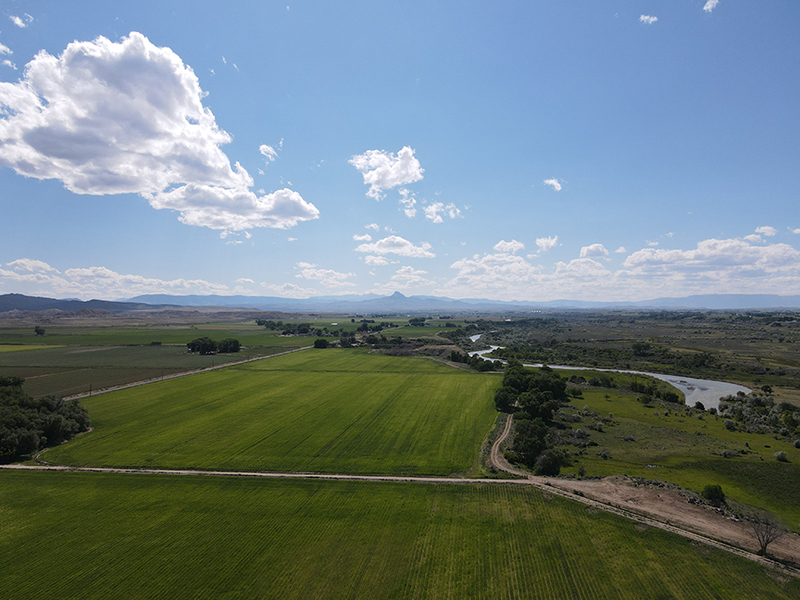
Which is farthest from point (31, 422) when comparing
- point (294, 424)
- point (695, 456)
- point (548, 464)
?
point (695, 456)

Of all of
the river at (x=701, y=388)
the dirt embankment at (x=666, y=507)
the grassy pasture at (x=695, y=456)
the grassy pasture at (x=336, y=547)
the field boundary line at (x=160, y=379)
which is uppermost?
the field boundary line at (x=160, y=379)

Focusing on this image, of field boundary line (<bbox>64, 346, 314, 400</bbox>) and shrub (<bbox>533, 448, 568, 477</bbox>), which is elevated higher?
field boundary line (<bbox>64, 346, 314, 400</bbox>)

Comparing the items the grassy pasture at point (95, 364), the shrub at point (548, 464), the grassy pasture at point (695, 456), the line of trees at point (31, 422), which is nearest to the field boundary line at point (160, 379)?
the grassy pasture at point (95, 364)

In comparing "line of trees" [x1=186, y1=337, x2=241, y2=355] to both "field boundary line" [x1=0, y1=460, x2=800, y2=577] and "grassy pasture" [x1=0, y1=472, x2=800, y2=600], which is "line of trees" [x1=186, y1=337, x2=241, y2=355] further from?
"grassy pasture" [x1=0, y1=472, x2=800, y2=600]

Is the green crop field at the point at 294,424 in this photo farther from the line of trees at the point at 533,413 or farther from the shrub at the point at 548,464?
the shrub at the point at 548,464

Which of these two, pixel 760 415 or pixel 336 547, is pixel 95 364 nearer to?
pixel 336 547

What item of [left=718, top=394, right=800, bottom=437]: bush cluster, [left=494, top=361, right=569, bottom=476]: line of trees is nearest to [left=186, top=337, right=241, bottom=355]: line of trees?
[left=494, top=361, right=569, bottom=476]: line of trees
